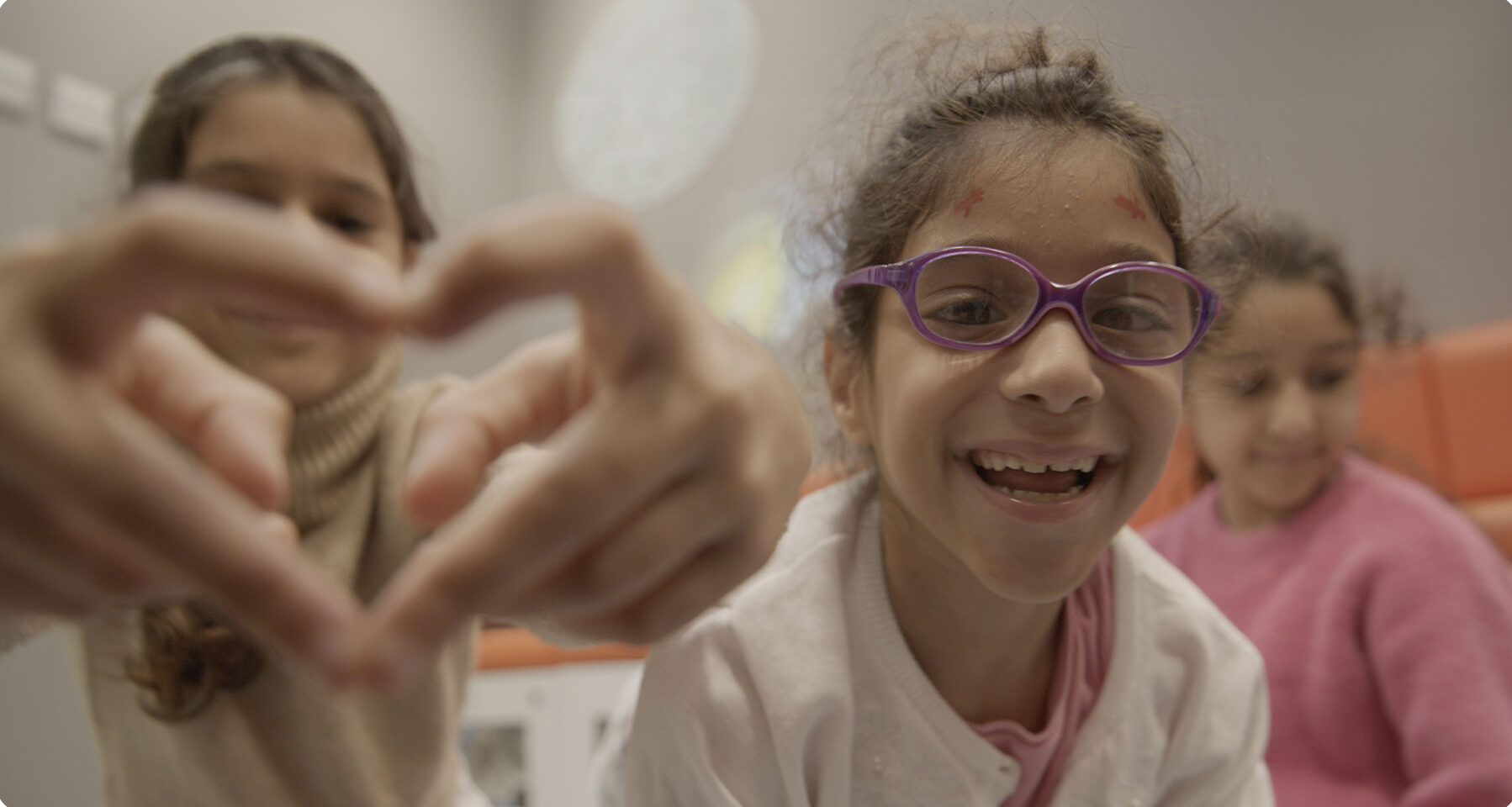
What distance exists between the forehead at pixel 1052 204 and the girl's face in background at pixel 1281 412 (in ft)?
0.81

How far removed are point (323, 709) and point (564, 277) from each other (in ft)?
1.20

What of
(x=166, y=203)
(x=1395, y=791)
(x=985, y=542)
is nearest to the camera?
(x=166, y=203)

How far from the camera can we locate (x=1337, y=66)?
0.69m

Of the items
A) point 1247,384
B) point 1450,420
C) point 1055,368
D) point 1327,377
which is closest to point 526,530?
point 1055,368

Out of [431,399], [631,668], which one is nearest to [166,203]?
[431,399]

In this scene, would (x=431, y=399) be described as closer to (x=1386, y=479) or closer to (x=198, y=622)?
(x=198, y=622)

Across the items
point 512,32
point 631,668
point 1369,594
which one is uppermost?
point 512,32

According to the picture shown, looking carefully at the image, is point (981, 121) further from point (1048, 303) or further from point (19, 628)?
point (19, 628)

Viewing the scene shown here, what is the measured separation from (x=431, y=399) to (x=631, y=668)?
2.07 feet

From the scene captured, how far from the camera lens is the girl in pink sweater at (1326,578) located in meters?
0.62

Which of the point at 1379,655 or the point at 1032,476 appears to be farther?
the point at 1379,655

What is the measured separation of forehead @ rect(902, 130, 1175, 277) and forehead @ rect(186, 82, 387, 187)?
31 cm

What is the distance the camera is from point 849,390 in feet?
1.90

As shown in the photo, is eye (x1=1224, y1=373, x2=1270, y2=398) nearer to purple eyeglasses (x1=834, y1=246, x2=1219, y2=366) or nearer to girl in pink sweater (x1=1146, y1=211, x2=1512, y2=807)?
girl in pink sweater (x1=1146, y1=211, x2=1512, y2=807)
